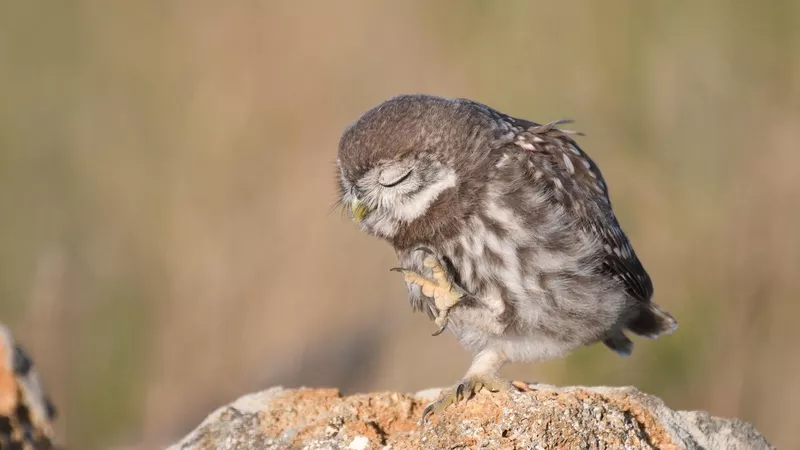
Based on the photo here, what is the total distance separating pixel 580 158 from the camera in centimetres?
572

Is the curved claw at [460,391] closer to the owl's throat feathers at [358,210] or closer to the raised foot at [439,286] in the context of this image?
the raised foot at [439,286]

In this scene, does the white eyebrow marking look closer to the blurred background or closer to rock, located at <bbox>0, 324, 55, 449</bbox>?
rock, located at <bbox>0, 324, 55, 449</bbox>

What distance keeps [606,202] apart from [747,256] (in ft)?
7.01

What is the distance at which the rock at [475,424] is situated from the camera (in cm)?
397

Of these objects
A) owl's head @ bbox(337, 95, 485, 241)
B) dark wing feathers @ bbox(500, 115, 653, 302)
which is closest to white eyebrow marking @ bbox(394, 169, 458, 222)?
owl's head @ bbox(337, 95, 485, 241)

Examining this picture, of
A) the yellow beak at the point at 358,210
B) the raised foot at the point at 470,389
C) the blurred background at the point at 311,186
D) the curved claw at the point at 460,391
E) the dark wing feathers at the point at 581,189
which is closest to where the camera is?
the raised foot at the point at 470,389

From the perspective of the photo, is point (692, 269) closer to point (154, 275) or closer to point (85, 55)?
point (154, 275)

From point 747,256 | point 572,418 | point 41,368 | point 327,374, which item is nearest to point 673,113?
point 747,256

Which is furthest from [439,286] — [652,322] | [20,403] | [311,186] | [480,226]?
[311,186]

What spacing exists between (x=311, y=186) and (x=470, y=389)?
4.62m

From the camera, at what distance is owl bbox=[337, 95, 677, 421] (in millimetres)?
5008

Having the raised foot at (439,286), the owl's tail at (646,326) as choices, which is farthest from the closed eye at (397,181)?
the owl's tail at (646,326)

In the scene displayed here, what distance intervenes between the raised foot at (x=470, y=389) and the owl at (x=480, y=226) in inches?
0.6

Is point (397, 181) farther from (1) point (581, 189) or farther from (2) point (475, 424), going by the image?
(2) point (475, 424)
